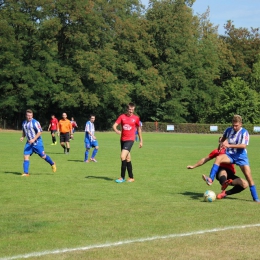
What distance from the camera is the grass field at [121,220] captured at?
6.29 meters

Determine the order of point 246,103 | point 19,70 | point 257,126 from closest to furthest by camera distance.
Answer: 1. point 19,70
2. point 257,126
3. point 246,103

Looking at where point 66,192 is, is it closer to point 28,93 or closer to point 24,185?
point 24,185

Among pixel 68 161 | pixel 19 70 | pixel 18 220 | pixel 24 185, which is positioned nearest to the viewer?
pixel 18 220

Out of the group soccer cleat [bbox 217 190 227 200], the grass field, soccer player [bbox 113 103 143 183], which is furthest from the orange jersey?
soccer cleat [bbox 217 190 227 200]

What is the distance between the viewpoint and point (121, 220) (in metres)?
8.18

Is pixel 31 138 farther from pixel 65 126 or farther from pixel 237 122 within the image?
pixel 65 126

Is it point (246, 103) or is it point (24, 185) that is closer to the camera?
point (24, 185)

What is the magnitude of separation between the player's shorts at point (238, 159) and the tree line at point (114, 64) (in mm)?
50073

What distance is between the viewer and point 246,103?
69.4 meters

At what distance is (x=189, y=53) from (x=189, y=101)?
6.83 metres

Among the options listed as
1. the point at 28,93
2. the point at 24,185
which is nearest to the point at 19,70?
the point at 28,93

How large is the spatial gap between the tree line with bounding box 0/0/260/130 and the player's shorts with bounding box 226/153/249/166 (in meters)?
50.1

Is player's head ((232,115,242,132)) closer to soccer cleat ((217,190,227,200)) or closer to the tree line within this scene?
soccer cleat ((217,190,227,200))

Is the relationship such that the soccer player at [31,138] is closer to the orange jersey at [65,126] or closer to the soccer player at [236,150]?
the soccer player at [236,150]
